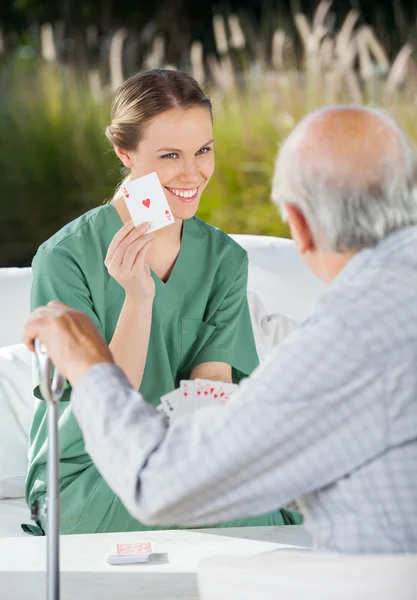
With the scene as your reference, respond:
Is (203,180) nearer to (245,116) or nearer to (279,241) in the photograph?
(279,241)

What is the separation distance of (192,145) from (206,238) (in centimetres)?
26

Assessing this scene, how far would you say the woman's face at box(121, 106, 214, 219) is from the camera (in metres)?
2.50

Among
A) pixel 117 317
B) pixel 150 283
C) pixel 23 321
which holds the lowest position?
pixel 23 321

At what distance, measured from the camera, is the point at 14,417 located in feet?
8.91

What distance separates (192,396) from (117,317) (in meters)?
0.28

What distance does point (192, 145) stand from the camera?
2.53m

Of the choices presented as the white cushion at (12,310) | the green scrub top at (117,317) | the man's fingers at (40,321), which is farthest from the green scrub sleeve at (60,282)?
the man's fingers at (40,321)

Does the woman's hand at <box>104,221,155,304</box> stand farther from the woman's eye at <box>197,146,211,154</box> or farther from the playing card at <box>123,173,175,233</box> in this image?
the woman's eye at <box>197,146,211,154</box>

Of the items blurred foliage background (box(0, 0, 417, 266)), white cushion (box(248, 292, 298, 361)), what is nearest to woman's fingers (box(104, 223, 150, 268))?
white cushion (box(248, 292, 298, 361))

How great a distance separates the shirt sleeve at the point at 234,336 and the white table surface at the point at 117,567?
0.49 metres

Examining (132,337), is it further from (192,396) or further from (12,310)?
(12,310)

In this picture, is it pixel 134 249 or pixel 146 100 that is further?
pixel 146 100

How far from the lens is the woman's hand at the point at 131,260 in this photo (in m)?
2.34

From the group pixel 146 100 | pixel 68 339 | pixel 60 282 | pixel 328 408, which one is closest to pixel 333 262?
pixel 328 408
